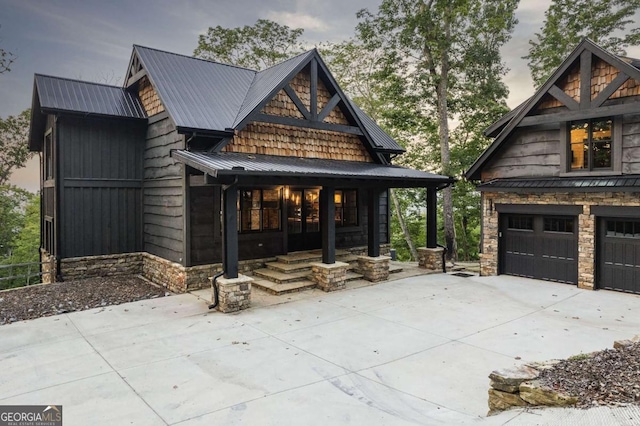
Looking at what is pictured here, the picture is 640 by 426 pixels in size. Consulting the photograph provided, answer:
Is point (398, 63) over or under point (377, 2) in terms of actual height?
under

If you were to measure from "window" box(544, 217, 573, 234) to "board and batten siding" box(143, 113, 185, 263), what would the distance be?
9752 millimetres

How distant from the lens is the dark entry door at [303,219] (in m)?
11.8

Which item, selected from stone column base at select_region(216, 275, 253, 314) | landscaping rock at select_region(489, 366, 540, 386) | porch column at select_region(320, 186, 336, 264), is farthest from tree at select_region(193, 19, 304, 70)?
landscaping rock at select_region(489, 366, 540, 386)

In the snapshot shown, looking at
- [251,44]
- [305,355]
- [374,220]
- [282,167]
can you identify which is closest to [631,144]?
[374,220]

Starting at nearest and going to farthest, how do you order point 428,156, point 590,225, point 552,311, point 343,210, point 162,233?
point 552,311 → point 590,225 → point 162,233 → point 343,210 → point 428,156

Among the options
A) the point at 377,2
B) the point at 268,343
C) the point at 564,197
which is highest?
the point at 377,2

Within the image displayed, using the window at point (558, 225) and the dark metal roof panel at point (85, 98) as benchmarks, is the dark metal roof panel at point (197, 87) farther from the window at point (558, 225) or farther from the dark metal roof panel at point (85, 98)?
the window at point (558, 225)

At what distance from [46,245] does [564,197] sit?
52.4 ft

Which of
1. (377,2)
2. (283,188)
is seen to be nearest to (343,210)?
(283,188)

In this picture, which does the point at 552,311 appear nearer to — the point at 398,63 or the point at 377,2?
the point at 398,63

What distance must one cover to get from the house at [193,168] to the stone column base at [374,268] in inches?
3.4

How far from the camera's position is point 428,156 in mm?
19547

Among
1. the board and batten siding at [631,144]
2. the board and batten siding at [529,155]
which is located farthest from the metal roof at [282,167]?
the board and batten siding at [631,144]

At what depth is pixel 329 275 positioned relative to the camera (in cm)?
972
